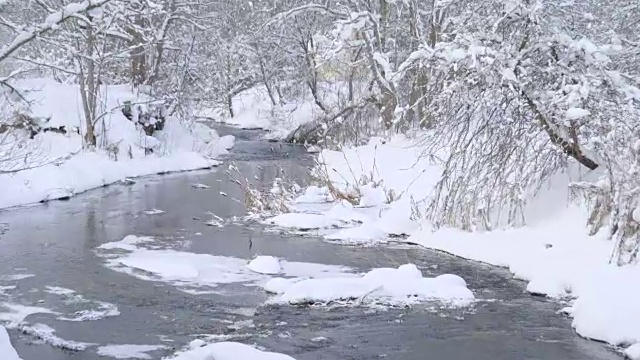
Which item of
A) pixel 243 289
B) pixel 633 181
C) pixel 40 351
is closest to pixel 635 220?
pixel 633 181

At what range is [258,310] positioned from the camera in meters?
8.43

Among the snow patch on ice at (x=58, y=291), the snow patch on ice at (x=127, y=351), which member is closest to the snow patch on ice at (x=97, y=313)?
the snow patch on ice at (x=58, y=291)

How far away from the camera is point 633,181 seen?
9180mm

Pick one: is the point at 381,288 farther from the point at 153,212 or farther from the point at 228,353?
the point at 153,212

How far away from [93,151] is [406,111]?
9614mm

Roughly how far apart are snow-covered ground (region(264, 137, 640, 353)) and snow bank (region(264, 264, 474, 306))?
32cm

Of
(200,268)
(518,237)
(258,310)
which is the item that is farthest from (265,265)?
(518,237)

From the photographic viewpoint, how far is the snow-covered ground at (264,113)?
32000 mm

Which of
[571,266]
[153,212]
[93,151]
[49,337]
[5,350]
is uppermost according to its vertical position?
[93,151]

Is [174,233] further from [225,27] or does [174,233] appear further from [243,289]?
[225,27]

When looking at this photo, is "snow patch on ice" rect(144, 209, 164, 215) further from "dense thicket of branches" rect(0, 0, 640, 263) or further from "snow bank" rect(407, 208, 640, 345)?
"snow bank" rect(407, 208, 640, 345)

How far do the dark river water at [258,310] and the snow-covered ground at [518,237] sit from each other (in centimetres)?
29

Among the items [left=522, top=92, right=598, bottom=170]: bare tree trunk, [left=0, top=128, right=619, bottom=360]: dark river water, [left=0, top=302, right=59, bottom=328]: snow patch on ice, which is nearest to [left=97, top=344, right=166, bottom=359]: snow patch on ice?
[left=0, top=128, right=619, bottom=360]: dark river water

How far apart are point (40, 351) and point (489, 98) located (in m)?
7.50
